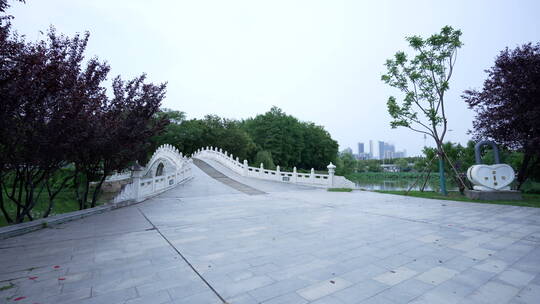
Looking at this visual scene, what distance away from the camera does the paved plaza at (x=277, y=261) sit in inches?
101

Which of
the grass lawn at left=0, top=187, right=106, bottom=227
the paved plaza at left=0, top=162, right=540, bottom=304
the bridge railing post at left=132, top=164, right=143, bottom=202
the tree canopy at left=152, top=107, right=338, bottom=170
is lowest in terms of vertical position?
the grass lawn at left=0, top=187, right=106, bottom=227

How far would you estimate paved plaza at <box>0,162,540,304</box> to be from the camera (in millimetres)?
2572

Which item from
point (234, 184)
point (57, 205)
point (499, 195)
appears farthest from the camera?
point (234, 184)

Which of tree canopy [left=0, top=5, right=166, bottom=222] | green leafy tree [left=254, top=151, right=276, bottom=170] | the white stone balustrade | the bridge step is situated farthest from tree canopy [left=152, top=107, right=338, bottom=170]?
tree canopy [left=0, top=5, right=166, bottom=222]

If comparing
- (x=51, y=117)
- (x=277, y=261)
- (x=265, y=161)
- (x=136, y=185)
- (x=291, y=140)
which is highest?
(x=291, y=140)

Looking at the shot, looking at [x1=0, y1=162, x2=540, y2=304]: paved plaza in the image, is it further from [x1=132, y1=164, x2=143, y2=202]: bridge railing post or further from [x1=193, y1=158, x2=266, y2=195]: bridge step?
[x1=193, y1=158, x2=266, y2=195]: bridge step

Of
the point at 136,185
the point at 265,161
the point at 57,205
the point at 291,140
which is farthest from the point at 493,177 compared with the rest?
the point at 291,140

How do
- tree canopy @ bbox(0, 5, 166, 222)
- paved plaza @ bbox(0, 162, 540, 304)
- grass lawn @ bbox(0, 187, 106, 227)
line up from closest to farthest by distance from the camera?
paved plaza @ bbox(0, 162, 540, 304) → tree canopy @ bbox(0, 5, 166, 222) → grass lawn @ bbox(0, 187, 106, 227)

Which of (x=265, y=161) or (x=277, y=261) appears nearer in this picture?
(x=277, y=261)

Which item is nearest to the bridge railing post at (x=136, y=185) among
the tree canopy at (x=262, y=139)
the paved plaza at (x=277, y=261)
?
the paved plaza at (x=277, y=261)

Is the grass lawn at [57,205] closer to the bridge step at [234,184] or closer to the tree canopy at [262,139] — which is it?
the bridge step at [234,184]

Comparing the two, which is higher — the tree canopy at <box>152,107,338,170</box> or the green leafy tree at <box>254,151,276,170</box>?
the tree canopy at <box>152,107,338,170</box>

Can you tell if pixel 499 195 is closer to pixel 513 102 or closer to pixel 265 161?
pixel 513 102

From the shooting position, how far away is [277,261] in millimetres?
3449
